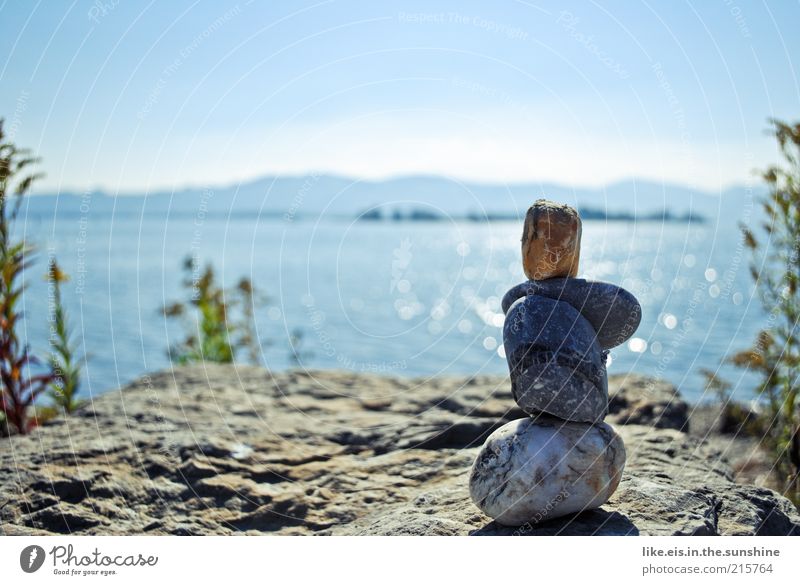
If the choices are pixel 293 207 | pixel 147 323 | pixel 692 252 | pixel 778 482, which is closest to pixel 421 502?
pixel 293 207

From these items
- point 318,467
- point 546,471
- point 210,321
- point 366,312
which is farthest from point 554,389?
point 366,312

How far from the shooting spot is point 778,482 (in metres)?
8.26

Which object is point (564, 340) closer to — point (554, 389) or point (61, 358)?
point (554, 389)

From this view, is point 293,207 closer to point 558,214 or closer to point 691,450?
point 558,214

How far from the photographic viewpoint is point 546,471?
513 cm

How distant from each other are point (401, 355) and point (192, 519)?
15747mm

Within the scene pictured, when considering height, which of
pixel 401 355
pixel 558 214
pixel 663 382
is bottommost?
pixel 401 355

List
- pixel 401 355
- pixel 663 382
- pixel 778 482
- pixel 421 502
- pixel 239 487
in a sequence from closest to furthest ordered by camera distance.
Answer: pixel 421 502
pixel 239 487
pixel 778 482
pixel 663 382
pixel 401 355

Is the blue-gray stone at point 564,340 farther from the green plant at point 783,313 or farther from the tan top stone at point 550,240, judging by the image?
the green plant at point 783,313

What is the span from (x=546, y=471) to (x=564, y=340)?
936 mm

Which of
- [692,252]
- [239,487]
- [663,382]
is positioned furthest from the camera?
[692,252]

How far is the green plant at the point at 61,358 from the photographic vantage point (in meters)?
9.57
